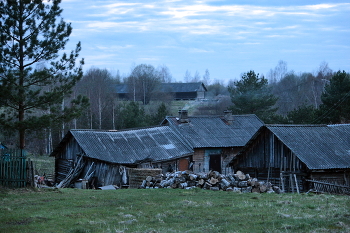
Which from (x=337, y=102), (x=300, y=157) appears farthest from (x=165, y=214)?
(x=337, y=102)

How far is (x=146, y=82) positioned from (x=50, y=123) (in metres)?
69.7

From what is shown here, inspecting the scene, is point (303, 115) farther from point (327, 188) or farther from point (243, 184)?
point (243, 184)

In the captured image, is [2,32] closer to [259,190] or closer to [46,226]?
[46,226]

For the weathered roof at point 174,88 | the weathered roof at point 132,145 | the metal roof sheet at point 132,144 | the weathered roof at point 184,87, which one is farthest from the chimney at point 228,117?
the weathered roof at point 184,87

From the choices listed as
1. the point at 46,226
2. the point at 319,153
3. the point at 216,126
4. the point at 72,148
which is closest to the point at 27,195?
the point at 46,226

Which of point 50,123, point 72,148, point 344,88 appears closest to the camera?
point 50,123

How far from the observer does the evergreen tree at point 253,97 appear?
61.9 m

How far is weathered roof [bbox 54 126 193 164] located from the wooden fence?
12587mm

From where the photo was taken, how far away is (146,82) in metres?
93.8

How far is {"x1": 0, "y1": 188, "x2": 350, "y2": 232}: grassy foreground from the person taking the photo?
475 inches

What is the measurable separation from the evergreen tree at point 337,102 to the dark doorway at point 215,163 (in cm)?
1449

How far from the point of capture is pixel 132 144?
1506 inches

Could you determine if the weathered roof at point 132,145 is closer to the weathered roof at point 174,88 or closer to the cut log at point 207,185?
the cut log at point 207,185

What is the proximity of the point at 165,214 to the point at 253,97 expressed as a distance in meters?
49.2
